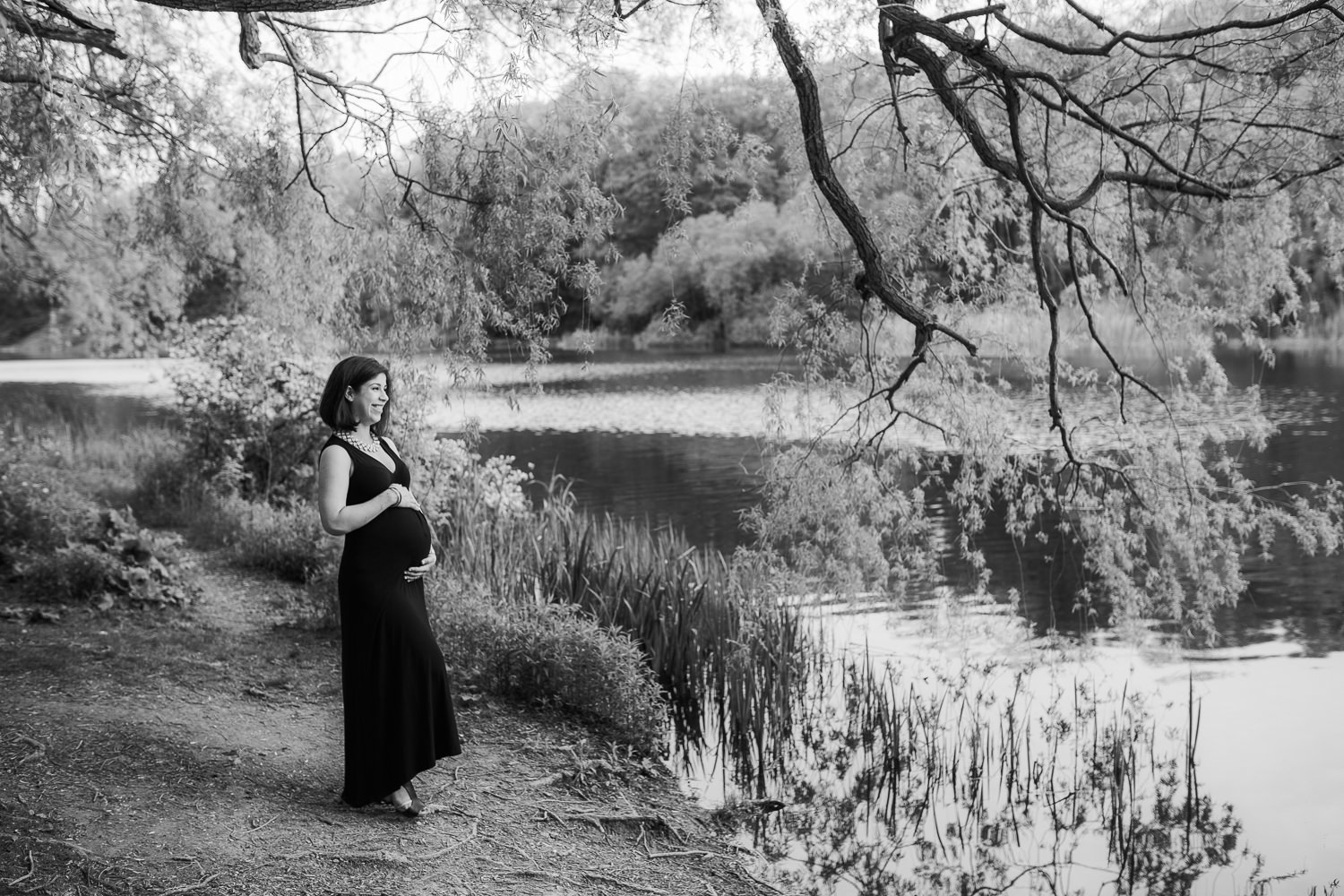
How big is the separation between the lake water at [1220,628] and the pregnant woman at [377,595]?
175 centimetres

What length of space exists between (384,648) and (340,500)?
0.65 meters

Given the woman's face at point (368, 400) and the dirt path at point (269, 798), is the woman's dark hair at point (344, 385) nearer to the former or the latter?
the woman's face at point (368, 400)

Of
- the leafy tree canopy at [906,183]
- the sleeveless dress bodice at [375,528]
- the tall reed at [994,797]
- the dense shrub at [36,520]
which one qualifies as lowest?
the tall reed at [994,797]

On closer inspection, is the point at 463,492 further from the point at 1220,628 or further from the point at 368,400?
the point at 1220,628

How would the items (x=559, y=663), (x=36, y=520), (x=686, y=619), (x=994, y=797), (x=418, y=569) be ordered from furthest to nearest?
1. (x=36, y=520)
2. (x=686, y=619)
3. (x=559, y=663)
4. (x=994, y=797)
5. (x=418, y=569)

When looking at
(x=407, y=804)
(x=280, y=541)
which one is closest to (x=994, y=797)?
(x=407, y=804)

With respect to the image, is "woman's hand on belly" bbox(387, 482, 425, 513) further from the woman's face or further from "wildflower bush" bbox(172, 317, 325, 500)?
"wildflower bush" bbox(172, 317, 325, 500)

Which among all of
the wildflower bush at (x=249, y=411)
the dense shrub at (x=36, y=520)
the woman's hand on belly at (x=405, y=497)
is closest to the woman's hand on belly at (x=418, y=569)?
the woman's hand on belly at (x=405, y=497)

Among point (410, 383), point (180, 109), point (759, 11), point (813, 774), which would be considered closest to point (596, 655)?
point (813, 774)

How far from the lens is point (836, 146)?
7980 millimetres

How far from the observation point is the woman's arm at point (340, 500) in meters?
4.41

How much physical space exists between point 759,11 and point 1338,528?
4.83m

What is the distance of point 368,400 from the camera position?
462 cm

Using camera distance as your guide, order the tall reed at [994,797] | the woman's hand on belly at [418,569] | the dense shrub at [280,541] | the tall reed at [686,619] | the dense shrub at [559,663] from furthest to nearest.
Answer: the dense shrub at [280,541]
the tall reed at [686,619]
the dense shrub at [559,663]
the tall reed at [994,797]
the woman's hand on belly at [418,569]
